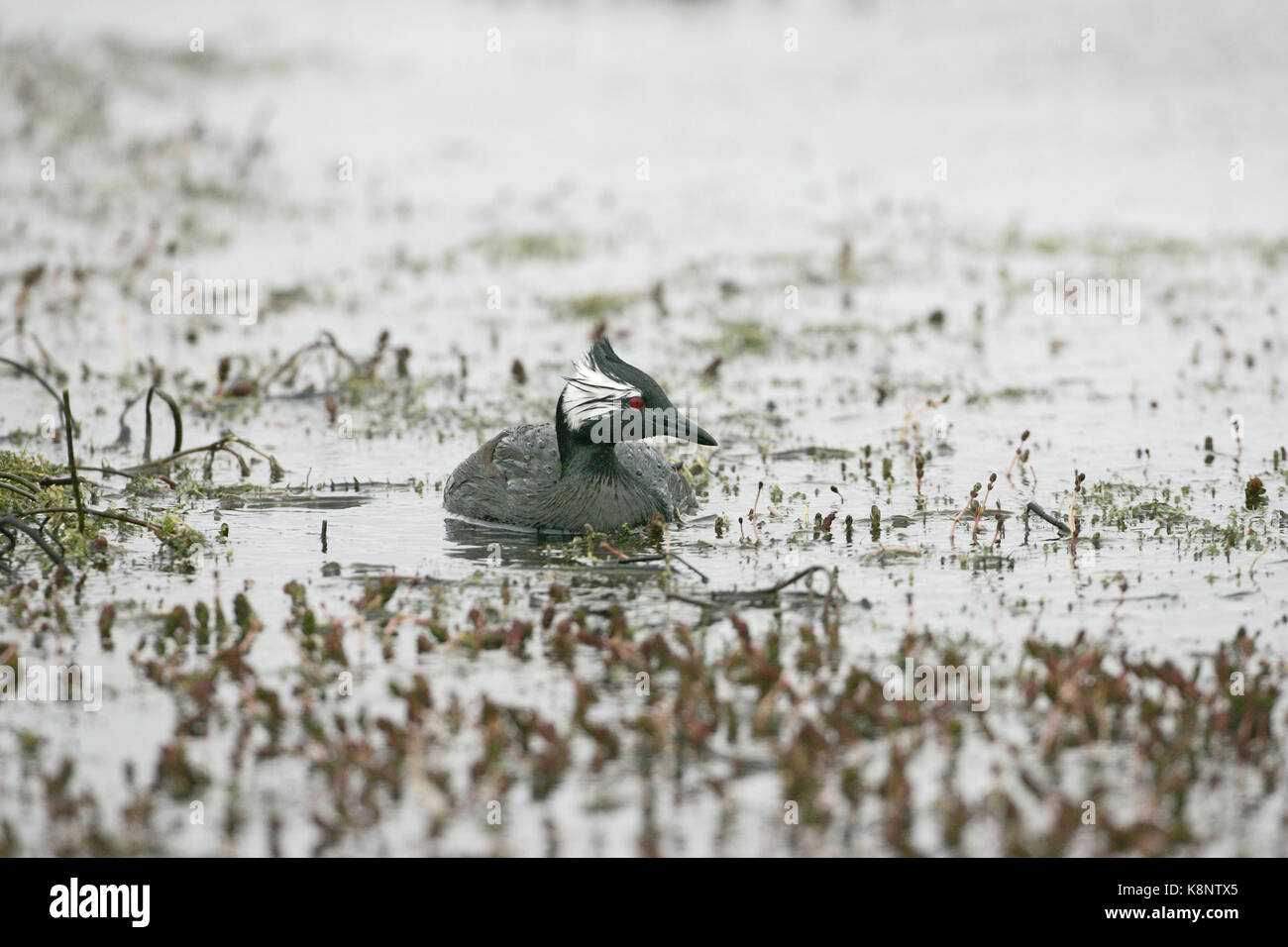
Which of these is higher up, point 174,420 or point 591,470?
point 174,420

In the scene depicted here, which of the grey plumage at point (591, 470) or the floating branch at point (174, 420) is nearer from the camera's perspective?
the grey plumage at point (591, 470)

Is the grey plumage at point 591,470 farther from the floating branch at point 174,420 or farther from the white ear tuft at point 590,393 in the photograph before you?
the floating branch at point 174,420

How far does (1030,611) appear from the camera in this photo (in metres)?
9.26

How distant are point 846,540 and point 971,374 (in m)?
6.01

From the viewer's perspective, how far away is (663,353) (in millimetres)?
17078

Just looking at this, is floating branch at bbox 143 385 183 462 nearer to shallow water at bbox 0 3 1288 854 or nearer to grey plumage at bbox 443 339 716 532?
shallow water at bbox 0 3 1288 854

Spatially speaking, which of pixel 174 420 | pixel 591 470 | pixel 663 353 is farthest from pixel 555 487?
pixel 663 353

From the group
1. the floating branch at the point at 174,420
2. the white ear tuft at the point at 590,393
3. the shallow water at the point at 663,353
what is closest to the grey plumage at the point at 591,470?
the white ear tuft at the point at 590,393

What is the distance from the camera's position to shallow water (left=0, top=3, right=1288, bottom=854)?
7.32 m

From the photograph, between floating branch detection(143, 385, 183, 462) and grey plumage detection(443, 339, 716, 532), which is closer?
grey plumage detection(443, 339, 716, 532)

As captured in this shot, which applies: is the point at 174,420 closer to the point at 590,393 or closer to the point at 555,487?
the point at 555,487

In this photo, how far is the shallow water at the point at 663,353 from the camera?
24.0ft

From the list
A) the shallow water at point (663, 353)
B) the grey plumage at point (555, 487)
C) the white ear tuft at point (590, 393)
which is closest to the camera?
the shallow water at point (663, 353)

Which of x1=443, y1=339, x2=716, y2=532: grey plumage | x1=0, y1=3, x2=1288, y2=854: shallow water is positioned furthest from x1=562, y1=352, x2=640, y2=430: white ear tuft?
x1=0, y1=3, x2=1288, y2=854: shallow water
